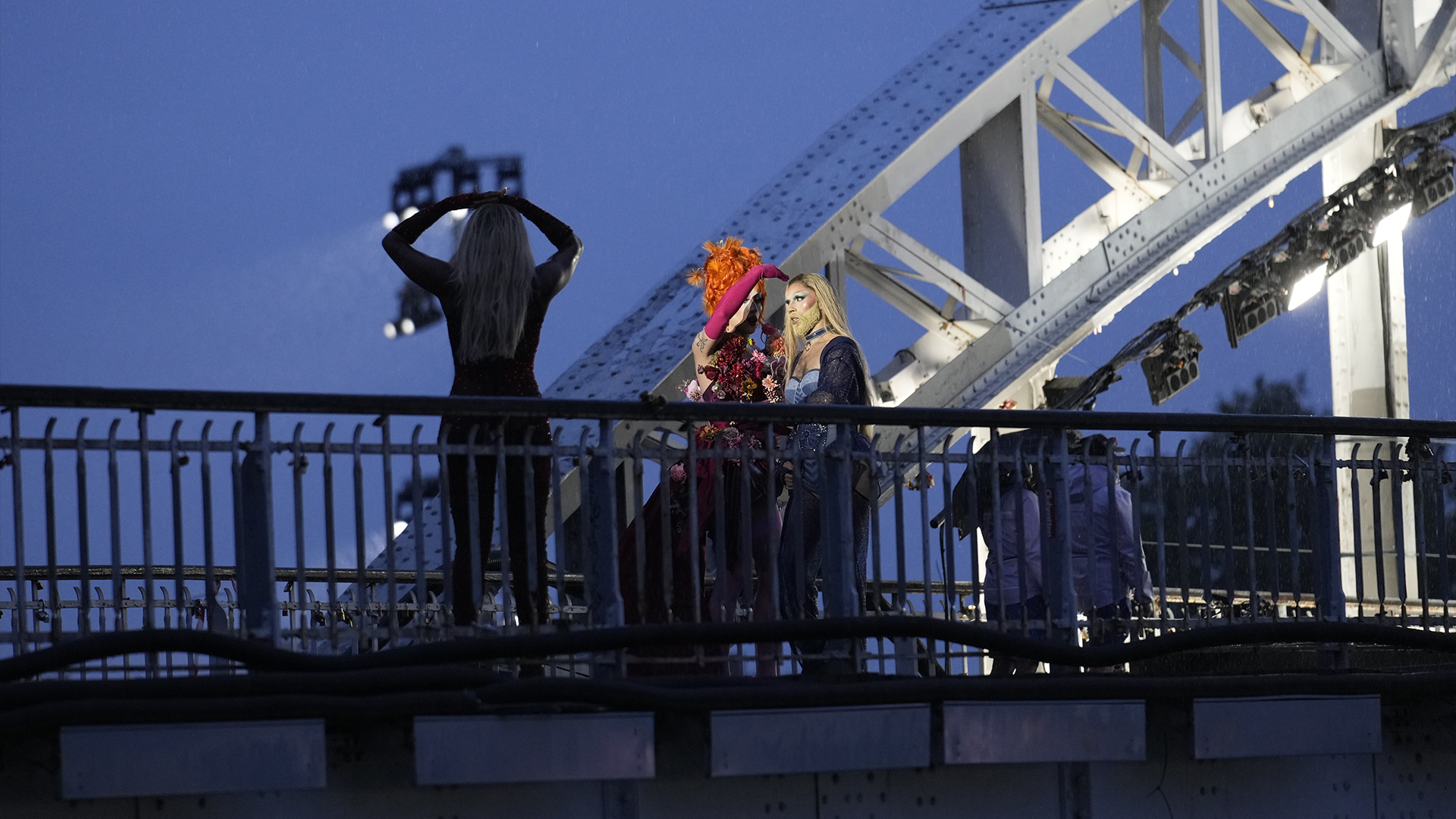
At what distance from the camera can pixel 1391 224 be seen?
55.9 ft

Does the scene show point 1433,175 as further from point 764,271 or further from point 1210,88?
point 764,271

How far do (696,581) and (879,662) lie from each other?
87cm

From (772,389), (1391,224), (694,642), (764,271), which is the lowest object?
(694,642)

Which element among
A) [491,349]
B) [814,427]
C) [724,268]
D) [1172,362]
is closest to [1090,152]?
[1172,362]

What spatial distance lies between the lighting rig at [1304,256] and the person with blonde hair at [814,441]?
6904 millimetres

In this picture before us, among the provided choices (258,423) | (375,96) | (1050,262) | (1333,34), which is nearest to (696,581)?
(258,423)

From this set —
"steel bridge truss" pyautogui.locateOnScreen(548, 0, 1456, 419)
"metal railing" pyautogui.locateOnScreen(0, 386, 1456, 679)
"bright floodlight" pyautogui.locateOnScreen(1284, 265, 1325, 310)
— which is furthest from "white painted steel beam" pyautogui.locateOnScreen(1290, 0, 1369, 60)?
"metal railing" pyautogui.locateOnScreen(0, 386, 1456, 679)

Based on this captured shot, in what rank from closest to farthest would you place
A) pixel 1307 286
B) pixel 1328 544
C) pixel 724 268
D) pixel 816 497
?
pixel 1328 544 → pixel 816 497 → pixel 724 268 → pixel 1307 286

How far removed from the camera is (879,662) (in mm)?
8438

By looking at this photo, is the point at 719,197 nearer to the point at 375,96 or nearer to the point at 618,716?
the point at 375,96

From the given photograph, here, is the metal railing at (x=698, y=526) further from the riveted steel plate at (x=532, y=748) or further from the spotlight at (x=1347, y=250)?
the spotlight at (x=1347, y=250)

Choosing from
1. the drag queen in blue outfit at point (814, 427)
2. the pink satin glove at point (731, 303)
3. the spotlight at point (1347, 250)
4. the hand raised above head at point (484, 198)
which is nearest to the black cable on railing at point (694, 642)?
the drag queen in blue outfit at point (814, 427)

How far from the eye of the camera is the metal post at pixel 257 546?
293 inches

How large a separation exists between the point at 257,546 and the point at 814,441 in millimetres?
2892
